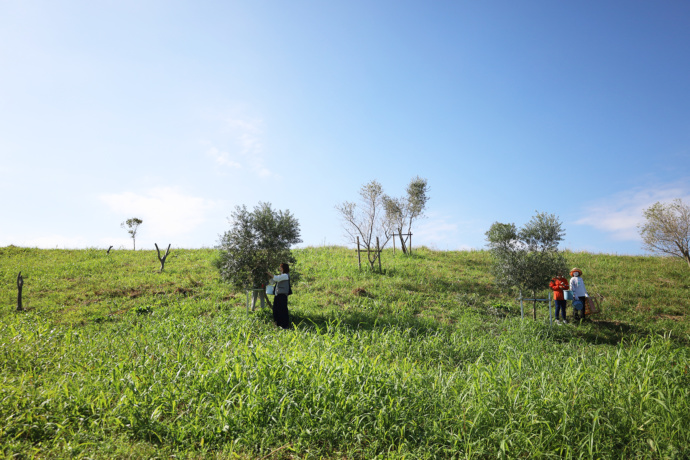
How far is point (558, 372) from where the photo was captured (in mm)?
6906

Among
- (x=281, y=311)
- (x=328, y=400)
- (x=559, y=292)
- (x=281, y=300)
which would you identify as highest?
(x=281, y=300)

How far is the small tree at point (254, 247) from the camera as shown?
14852 mm

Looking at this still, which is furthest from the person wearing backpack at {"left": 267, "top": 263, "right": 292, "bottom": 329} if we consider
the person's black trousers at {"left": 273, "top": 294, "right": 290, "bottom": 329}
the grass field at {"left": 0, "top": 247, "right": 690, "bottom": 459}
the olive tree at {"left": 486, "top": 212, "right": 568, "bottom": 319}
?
the olive tree at {"left": 486, "top": 212, "right": 568, "bottom": 319}

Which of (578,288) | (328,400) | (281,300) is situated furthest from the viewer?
(578,288)

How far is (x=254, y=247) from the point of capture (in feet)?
49.2

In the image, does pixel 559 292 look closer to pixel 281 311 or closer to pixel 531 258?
pixel 531 258

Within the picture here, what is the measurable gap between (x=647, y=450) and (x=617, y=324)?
540 inches

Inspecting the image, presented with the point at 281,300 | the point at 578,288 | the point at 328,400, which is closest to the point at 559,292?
the point at 578,288

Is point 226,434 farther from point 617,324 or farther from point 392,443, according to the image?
point 617,324

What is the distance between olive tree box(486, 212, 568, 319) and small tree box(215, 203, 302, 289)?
10.4 m

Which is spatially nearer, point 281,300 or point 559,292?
point 281,300

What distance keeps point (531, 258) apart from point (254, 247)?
13.0m

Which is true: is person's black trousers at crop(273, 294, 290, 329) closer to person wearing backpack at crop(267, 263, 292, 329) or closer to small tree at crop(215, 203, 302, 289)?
person wearing backpack at crop(267, 263, 292, 329)

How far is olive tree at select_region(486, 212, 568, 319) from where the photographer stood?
16406 mm
